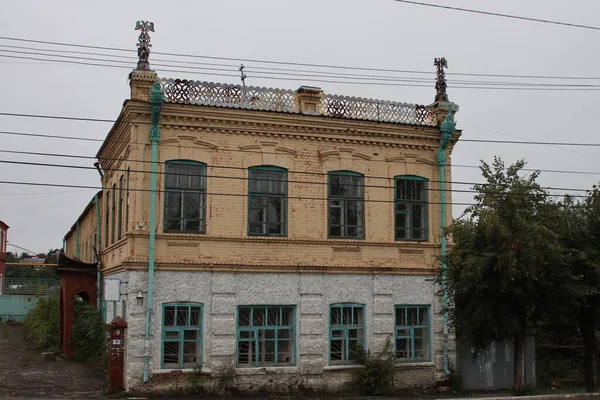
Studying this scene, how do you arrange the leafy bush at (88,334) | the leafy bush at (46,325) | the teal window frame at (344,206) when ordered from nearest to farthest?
the teal window frame at (344,206)
the leafy bush at (88,334)
the leafy bush at (46,325)

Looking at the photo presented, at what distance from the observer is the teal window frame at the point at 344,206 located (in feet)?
62.3

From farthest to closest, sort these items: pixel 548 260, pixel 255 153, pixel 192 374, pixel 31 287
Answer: pixel 31 287, pixel 255 153, pixel 192 374, pixel 548 260

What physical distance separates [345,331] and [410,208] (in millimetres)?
3892

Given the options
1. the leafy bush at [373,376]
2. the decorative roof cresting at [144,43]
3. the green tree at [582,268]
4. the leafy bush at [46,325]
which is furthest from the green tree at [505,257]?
the leafy bush at [46,325]

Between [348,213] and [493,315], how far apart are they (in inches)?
192

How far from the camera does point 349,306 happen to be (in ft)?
61.7

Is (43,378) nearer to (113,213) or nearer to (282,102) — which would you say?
(113,213)

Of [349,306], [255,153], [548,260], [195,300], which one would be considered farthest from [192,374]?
[548,260]

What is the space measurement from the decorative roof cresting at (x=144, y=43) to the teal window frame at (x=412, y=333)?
9.15 meters

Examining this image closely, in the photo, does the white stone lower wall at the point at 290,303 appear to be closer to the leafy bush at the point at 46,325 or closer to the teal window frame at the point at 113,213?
the teal window frame at the point at 113,213

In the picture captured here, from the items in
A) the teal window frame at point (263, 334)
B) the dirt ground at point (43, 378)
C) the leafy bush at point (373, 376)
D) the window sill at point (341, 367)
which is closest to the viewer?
the dirt ground at point (43, 378)

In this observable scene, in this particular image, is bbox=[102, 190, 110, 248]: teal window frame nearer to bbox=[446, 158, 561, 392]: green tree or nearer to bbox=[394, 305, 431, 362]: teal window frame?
bbox=[394, 305, 431, 362]: teal window frame

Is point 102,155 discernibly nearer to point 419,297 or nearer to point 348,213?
point 348,213

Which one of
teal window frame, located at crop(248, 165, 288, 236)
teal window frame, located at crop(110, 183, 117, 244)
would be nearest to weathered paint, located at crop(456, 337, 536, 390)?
teal window frame, located at crop(248, 165, 288, 236)
